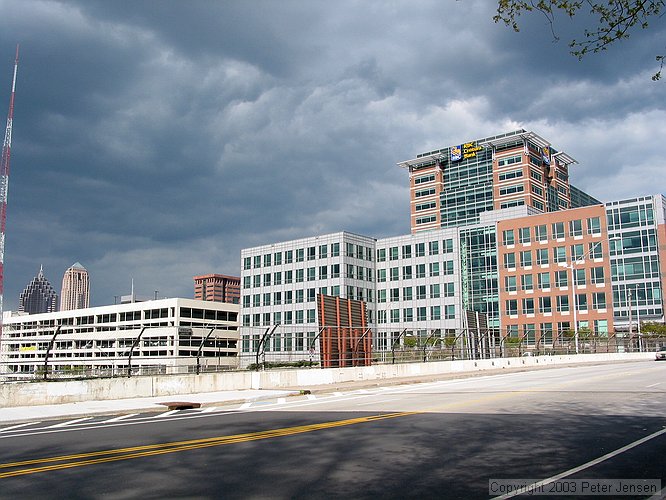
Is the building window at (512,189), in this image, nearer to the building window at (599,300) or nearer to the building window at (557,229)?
the building window at (557,229)

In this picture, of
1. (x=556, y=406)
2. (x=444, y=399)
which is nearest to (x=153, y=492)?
(x=556, y=406)

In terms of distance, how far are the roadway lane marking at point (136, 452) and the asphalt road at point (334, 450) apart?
0.09 feet

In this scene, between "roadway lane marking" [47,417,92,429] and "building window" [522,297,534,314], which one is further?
"building window" [522,297,534,314]

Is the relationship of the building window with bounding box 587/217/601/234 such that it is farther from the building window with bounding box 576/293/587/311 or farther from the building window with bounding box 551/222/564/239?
the building window with bounding box 576/293/587/311

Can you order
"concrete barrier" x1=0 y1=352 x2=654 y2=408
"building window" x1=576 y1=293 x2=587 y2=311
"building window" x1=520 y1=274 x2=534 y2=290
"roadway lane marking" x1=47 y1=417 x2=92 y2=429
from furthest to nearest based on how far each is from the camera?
1. "building window" x1=520 y1=274 x2=534 y2=290
2. "building window" x1=576 y1=293 x2=587 y2=311
3. "concrete barrier" x1=0 y1=352 x2=654 y2=408
4. "roadway lane marking" x1=47 y1=417 x2=92 y2=429

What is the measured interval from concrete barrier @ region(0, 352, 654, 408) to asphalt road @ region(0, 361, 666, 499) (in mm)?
3748

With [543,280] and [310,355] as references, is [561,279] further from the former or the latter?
[310,355]

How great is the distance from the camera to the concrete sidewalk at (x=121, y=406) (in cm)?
1600

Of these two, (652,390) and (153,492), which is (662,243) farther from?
(153,492)

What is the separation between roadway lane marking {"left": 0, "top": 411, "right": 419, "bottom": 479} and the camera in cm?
904

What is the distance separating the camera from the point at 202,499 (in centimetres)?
693

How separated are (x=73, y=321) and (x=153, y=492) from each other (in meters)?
150

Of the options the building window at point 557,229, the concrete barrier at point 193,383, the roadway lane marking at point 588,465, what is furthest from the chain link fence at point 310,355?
the building window at point 557,229

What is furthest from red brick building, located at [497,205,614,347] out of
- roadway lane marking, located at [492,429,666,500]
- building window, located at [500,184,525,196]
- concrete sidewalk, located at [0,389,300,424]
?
roadway lane marking, located at [492,429,666,500]
